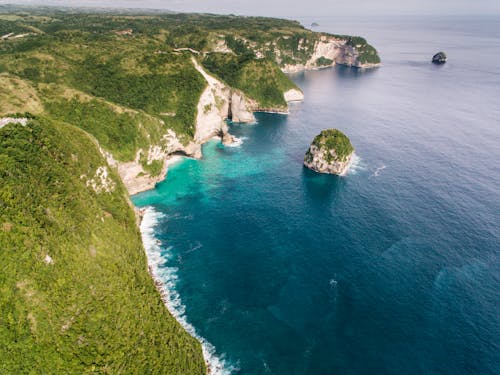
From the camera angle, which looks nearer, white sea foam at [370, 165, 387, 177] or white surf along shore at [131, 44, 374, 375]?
white surf along shore at [131, 44, 374, 375]

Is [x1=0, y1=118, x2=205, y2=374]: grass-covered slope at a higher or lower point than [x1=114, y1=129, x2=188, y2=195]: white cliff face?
higher

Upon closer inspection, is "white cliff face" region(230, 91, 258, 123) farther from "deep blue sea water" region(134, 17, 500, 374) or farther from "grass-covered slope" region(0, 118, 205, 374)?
"grass-covered slope" region(0, 118, 205, 374)

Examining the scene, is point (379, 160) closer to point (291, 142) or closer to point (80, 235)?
point (291, 142)

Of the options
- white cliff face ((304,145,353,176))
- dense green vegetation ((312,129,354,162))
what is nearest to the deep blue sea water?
white cliff face ((304,145,353,176))

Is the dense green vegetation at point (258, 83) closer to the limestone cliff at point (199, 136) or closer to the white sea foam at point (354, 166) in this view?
the limestone cliff at point (199, 136)

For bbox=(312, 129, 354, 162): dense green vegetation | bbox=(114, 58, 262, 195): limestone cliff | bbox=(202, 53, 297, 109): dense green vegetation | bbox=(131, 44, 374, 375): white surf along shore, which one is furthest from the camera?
bbox=(202, 53, 297, 109): dense green vegetation

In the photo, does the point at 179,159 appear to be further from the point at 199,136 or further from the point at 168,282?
the point at 168,282

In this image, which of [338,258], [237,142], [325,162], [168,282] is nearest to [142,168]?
[168,282]

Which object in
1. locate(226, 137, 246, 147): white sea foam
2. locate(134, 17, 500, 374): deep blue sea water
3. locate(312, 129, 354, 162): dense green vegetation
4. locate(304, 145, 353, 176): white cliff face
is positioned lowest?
locate(226, 137, 246, 147): white sea foam
